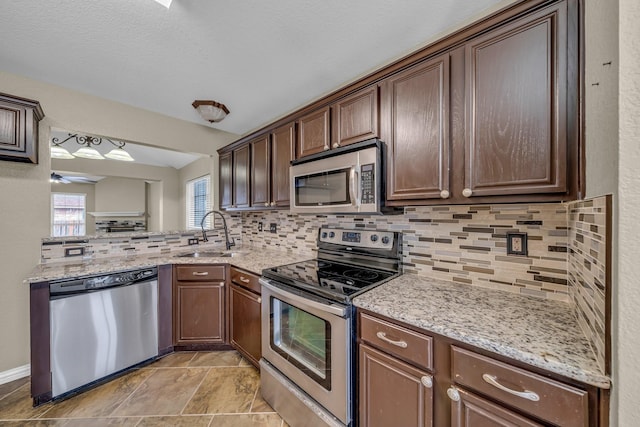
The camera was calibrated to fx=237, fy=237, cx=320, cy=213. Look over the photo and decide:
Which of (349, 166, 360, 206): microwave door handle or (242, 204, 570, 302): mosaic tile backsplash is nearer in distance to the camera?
(242, 204, 570, 302): mosaic tile backsplash

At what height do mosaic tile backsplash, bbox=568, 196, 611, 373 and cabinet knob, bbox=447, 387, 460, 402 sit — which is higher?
mosaic tile backsplash, bbox=568, 196, 611, 373

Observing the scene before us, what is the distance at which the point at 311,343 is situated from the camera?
4.67 feet

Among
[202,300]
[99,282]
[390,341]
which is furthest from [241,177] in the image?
[390,341]

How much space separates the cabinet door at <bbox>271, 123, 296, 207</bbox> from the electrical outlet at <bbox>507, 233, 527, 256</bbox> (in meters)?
1.61

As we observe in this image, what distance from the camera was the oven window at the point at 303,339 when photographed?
4.32 ft

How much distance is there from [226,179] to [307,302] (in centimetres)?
218

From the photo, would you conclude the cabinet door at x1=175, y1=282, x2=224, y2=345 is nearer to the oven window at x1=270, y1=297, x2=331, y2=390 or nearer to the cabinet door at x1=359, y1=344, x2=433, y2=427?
the oven window at x1=270, y1=297, x2=331, y2=390

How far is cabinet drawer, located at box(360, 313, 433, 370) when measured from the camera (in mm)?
968

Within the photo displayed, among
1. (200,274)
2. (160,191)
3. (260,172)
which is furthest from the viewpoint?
(160,191)

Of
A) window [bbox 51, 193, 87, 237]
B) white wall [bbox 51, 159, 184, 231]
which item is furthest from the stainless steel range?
window [bbox 51, 193, 87, 237]

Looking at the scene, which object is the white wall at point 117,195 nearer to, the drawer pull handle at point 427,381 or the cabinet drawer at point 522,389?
the drawer pull handle at point 427,381

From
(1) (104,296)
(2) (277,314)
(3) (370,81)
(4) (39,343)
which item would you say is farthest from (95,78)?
(2) (277,314)

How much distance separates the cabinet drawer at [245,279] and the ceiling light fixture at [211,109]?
65.4 inches

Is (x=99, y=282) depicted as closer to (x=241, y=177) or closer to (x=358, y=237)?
(x=241, y=177)
